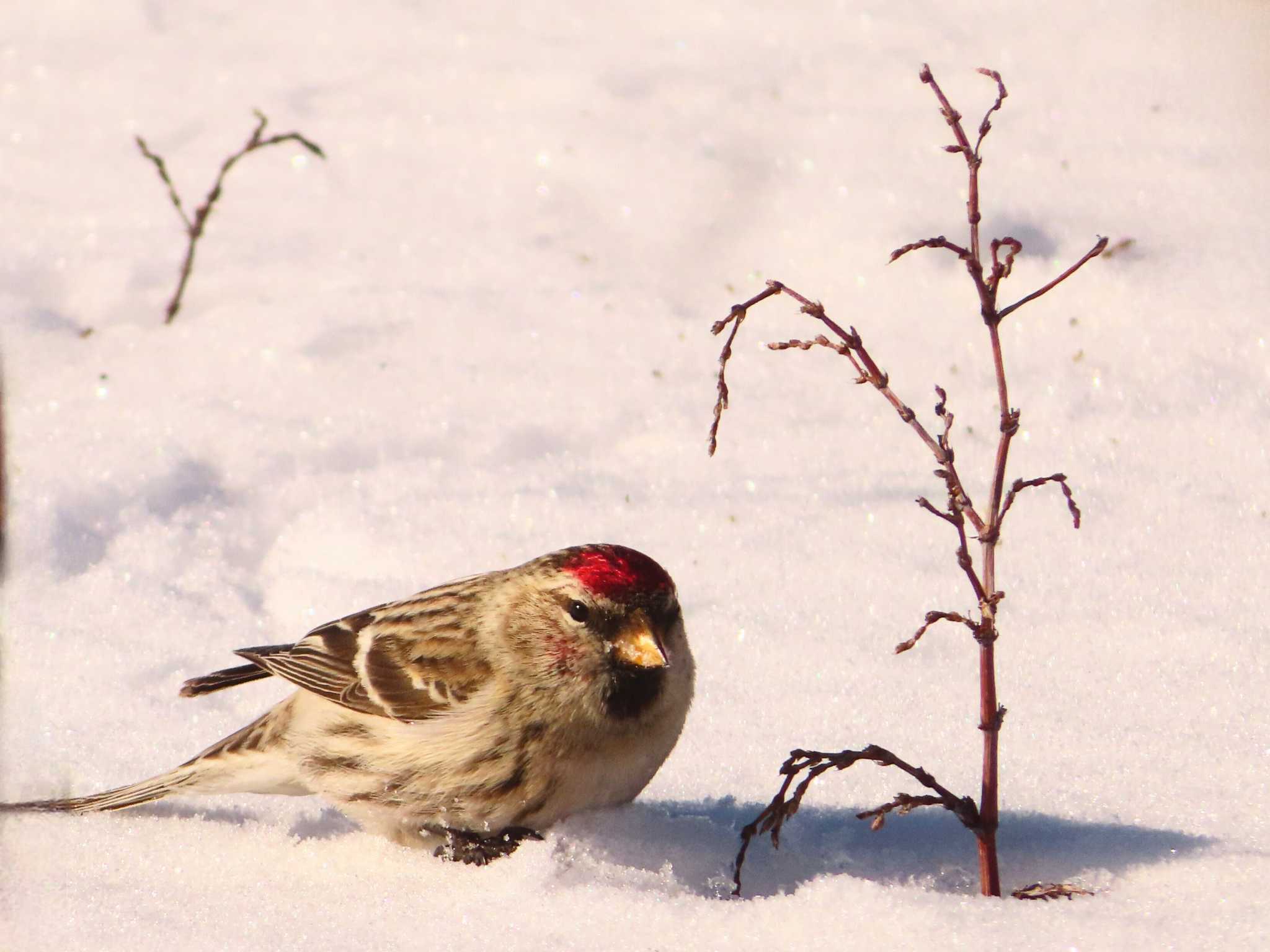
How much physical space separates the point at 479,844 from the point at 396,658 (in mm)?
496

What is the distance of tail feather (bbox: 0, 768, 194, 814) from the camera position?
3441 mm

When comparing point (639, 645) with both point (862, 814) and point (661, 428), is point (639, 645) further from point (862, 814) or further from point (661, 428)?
point (661, 428)

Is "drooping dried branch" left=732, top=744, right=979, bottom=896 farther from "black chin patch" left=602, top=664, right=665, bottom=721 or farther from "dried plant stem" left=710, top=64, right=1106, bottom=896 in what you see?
"black chin patch" left=602, top=664, right=665, bottom=721

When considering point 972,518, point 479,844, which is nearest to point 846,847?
point 479,844

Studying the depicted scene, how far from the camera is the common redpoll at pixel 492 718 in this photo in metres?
3.11

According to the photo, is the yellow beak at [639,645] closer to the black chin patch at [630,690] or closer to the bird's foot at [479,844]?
the black chin patch at [630,690]

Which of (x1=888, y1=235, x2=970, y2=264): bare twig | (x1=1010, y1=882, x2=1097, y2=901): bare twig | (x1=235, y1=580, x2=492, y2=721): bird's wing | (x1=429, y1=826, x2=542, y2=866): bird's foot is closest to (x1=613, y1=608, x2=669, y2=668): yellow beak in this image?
(x1=235, y1=580, x2=492, y2=721): bird's wing

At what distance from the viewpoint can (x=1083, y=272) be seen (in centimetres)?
583

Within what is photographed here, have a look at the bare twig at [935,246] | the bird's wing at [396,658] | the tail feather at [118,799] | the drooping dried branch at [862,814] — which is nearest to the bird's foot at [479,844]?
the bird's wing at [396,658]

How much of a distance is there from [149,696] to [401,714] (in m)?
1.04

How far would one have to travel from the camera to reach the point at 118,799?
345 centimetres

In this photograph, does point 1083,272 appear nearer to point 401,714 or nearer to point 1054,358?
point 1054,358

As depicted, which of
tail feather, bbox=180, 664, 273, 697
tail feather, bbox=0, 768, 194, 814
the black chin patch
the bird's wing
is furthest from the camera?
tail feather, bbox=180, 664, 273, 697

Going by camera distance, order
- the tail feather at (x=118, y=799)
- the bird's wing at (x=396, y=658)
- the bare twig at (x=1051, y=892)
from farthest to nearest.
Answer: the tail feather at (x=118, y=799) → the bird's wing at (x=396, y=658) → the bare twig at (x=1051, y=892)
